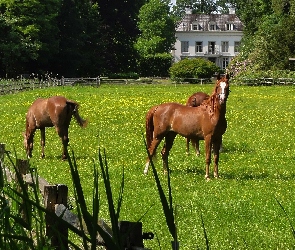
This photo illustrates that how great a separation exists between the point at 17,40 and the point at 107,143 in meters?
44.7

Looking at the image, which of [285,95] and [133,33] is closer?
[285,95]

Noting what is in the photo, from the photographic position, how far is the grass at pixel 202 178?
8.58 metres

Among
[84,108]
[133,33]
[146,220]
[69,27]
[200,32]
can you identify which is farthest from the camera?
[200,32]

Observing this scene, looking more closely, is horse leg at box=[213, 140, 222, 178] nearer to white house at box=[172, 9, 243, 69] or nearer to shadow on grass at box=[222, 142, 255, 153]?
shadow on grass at box=[222, 142, 255, 153]

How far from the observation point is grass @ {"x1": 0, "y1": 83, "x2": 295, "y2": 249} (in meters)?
8.58

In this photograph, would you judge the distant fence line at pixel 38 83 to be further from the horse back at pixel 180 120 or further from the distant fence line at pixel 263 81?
the horse back at pixel 180 120

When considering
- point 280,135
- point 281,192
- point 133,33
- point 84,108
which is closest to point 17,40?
point 133,33

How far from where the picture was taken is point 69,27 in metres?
72.3

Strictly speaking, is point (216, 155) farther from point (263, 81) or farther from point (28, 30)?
point (28, 30)

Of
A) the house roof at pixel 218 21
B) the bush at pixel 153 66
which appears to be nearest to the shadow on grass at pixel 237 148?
the bush at pixel 153 66

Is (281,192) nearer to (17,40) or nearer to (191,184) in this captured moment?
(191,184)

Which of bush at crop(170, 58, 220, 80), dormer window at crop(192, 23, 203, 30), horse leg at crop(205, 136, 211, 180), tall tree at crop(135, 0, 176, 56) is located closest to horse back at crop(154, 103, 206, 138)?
horse leg at crop(205, 136, 211, 180)

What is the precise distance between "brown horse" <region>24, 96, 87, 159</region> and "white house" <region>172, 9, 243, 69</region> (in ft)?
327

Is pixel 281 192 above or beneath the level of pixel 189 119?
beneath
